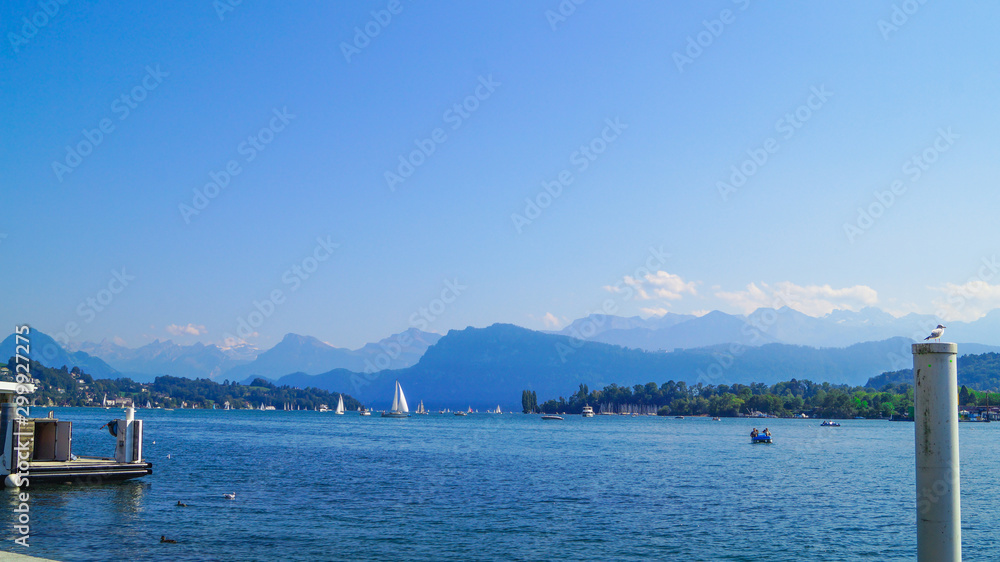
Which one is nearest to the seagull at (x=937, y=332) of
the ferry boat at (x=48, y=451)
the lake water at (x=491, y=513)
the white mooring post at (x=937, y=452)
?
the white mooring post at (x=937, y=452)

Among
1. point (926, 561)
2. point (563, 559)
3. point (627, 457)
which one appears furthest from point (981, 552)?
point (627, 457)

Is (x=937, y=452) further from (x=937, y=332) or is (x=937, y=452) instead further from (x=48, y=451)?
(x=48, y=451)

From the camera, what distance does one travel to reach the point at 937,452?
948 centimetres

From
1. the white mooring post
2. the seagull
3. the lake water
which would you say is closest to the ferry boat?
the lake water

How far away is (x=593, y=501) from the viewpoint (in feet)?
149

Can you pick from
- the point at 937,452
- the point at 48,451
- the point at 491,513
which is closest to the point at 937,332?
the point at 937,452

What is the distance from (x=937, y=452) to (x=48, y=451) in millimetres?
49237

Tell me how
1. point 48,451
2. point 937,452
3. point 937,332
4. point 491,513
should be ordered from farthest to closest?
1. point 48,451
2. point 491,513
3. point 937,332
4. point 937,452

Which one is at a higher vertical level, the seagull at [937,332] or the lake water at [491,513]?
the seagull at [937,332]

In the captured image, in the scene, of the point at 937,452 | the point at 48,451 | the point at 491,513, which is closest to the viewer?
the point at 937,452

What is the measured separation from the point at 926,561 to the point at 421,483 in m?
47.9

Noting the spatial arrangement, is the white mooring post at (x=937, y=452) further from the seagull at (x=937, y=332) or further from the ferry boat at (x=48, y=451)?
the ferry boat at (x=48, y=451)

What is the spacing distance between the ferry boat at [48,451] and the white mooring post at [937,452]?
43.4 metres

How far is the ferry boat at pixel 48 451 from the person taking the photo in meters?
40.0
